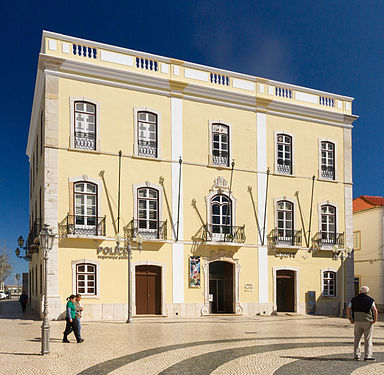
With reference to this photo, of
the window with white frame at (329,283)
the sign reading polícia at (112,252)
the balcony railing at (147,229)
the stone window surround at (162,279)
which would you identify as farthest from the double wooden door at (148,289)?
the window with white frame at (329,283)

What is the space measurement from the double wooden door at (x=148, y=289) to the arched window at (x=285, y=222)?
7.12 m

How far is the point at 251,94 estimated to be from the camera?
28156mm

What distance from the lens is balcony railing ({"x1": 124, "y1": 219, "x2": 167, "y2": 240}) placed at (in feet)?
79.9

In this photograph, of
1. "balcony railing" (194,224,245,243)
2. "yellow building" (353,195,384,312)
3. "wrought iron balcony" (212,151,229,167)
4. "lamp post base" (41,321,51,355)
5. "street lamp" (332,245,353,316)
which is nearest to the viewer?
"lamp post base" (41,321,51,355)

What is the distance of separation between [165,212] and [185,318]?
503 centimetres

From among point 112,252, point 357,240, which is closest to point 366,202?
point 357,240

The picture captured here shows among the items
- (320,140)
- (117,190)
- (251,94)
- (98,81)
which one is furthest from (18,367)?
(320,140)

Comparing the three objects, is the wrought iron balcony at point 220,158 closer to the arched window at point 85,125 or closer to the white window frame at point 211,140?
the white window frame at point 211,140

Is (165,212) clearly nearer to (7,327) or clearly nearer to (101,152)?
(101,152)

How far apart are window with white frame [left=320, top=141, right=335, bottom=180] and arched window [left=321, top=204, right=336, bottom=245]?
5.73ft

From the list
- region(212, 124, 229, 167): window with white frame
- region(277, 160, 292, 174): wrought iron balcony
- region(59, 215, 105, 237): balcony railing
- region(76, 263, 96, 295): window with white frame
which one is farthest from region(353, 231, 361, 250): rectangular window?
region(76, 263, 96, 295): window with white frame

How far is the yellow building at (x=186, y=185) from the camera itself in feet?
76.8

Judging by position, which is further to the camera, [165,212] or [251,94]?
[251,94]

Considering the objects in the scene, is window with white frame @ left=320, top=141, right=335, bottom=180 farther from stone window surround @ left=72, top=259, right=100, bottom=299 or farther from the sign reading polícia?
stone window surround @ left=72, top=259, right=100, bottom=299
